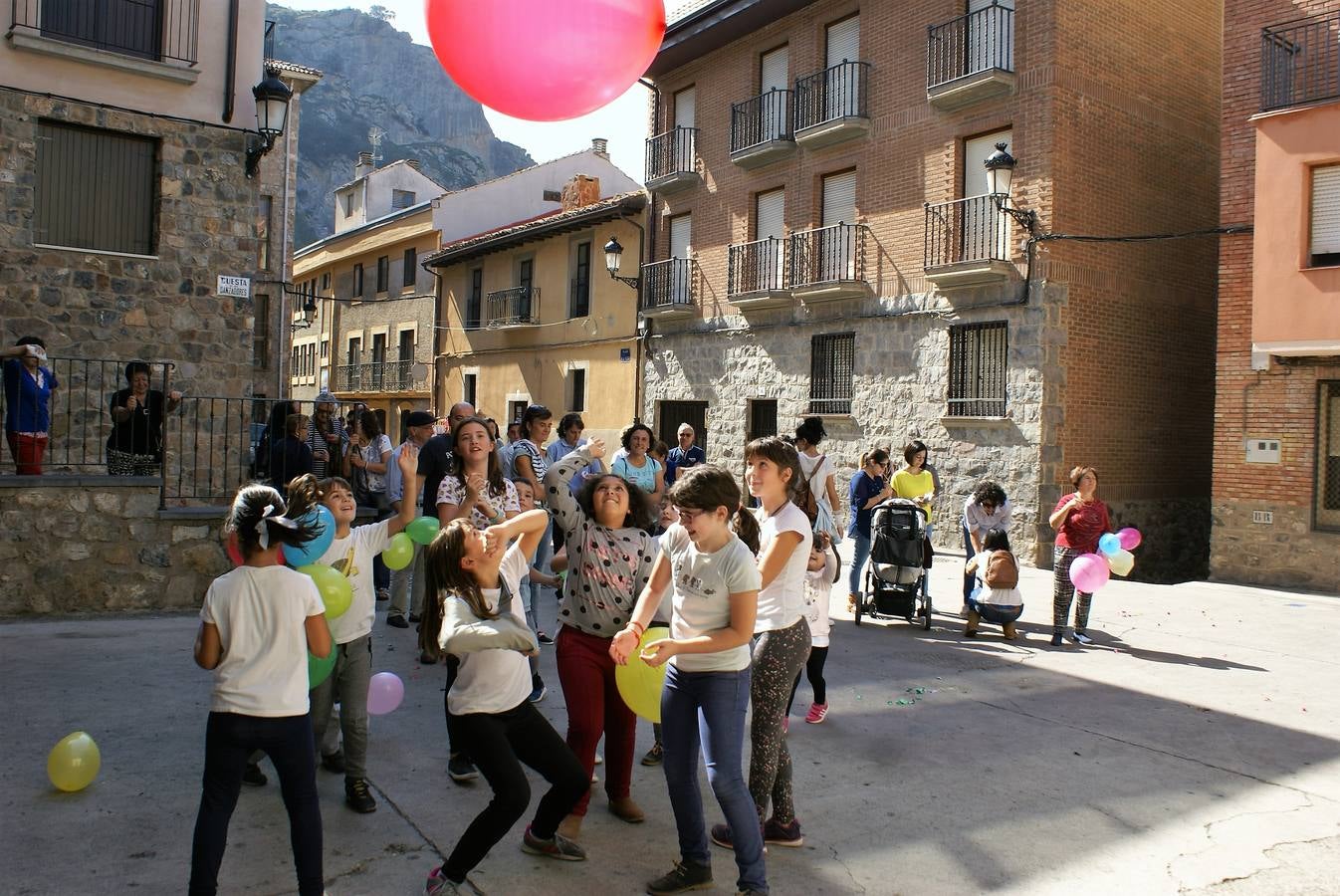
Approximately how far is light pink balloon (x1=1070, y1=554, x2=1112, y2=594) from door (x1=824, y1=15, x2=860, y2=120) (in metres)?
11.6

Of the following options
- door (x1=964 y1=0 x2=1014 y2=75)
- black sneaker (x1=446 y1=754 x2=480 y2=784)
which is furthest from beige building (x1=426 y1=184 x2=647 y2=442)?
black sneaker (x1=446 y1=754 x2=480 y2=784)

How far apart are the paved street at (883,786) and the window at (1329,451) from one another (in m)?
5.44

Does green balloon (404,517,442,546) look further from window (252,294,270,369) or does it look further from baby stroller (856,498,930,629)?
window (252,294,270,369)

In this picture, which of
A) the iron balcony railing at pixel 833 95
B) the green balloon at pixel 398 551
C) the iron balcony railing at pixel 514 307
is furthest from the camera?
the iron balcony railing at pixel 514 307

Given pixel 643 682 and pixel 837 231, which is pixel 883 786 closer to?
pixel 643 682

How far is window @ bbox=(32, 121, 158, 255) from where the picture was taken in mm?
10789

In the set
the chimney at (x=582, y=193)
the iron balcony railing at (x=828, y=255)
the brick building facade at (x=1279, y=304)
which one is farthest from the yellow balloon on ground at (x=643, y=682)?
the chimney at (x=582, y=193)

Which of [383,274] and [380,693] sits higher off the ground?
[383,274]

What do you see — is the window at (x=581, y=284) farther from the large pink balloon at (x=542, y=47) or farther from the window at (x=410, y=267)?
the large pink balloon at (x=542, y=47)

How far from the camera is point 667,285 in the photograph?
21.7m

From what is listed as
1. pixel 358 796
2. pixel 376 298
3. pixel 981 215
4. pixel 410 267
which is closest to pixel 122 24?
pixel 358 796

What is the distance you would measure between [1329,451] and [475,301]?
2264 cm

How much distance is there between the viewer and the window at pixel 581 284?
80.9 feet

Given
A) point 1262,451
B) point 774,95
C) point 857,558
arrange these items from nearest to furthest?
point 857,558 → point 1262,451 → point 774,95
